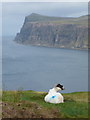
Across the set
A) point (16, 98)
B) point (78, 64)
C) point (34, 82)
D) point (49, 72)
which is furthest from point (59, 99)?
point (78, 64)

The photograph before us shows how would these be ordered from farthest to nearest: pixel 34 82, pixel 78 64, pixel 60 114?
1. pixel 78 64
2. pixel 34 82
3. pixel 60 114

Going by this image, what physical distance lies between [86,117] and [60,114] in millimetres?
1282

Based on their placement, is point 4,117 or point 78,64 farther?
A: point 78,64

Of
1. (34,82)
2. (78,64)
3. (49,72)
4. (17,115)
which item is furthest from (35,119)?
(78,64)

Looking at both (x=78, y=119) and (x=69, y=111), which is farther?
(x=69, y=111)

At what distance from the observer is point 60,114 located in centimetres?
1412

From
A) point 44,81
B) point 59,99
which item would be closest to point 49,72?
point 44,81

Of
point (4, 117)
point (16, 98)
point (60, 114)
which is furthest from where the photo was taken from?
point (16, 98)

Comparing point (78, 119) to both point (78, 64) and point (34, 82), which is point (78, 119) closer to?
point (34, 82)

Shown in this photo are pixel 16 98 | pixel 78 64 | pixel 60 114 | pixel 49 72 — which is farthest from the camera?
pixel 78 64

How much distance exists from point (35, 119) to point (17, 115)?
2.83 ft

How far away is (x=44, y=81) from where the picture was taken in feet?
397

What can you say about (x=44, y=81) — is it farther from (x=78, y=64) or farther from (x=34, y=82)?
(x=78, y=64)

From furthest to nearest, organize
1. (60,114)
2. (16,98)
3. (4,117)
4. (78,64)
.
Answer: (78,64)
(16,98)
(60,114)
(4,117)
